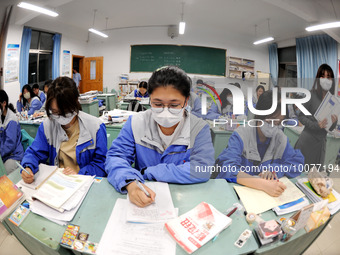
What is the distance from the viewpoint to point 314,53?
9.89 feet

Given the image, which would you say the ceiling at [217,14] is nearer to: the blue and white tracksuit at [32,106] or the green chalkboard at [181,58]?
the green chalkboard at [181,58]

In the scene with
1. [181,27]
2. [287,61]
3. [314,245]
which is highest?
[181,27]

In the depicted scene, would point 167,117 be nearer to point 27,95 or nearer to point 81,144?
point 81,144

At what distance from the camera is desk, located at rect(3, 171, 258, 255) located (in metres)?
0.50

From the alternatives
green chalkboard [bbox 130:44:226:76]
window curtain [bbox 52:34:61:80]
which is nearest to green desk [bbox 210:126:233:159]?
green chalkboard [bbox 130:44:226:76]

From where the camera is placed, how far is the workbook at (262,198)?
66 cm

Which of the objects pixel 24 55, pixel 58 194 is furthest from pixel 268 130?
pixel 24 55

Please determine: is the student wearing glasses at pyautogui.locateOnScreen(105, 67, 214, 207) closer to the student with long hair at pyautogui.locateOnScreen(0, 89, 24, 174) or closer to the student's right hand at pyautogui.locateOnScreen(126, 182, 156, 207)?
the student's right hand at pyautogui.locateOnScreen(126, 182, 156, 207)

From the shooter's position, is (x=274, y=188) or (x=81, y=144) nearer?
(x=274, y=188)

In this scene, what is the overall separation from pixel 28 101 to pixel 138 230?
2934mm

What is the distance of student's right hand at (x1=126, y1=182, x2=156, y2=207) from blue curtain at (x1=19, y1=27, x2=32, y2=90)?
353cm

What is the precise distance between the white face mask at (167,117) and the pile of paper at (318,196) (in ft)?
1.92

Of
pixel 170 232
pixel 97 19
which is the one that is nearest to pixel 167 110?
pixel 170 232

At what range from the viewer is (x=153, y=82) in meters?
0.79
